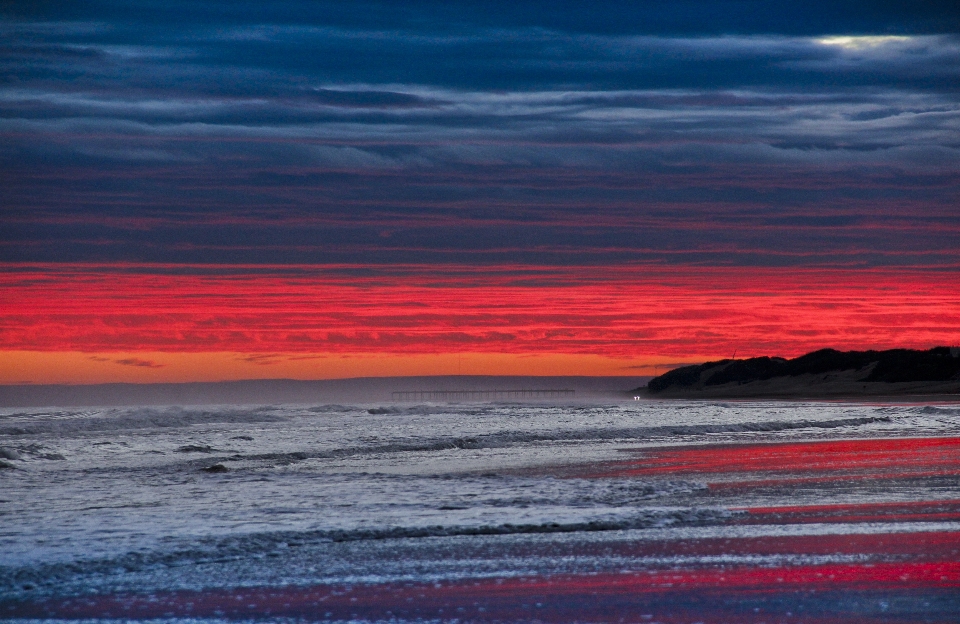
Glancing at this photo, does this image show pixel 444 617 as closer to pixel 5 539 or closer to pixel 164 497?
pixel 5 539

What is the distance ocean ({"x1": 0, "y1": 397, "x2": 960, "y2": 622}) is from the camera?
7.90 m

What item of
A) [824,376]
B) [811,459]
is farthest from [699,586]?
[824,376]

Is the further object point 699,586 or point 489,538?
point 489,538

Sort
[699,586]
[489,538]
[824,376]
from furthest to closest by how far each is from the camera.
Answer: [824,376] < [489,538] < [699,586]

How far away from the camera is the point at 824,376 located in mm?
122812

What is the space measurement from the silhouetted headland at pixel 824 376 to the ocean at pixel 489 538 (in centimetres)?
7877

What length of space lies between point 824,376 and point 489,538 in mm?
119738

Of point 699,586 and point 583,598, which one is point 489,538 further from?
point 699,586

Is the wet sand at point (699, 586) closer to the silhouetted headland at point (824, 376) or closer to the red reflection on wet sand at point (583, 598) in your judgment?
the red reflection on wet sand at point (583, 598)

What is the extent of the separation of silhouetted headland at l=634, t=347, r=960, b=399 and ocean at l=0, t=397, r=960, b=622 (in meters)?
78.8

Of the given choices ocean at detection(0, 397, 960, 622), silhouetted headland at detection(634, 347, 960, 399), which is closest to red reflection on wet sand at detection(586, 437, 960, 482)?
ocean at detection(0, 397, 960, 622)

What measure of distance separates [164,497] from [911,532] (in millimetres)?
10103

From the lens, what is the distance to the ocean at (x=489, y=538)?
7.90m

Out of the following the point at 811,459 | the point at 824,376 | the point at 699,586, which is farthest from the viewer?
the point at 824,376
